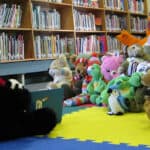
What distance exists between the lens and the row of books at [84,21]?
10.5 ft

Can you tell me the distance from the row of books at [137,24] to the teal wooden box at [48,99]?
2862 millimetres

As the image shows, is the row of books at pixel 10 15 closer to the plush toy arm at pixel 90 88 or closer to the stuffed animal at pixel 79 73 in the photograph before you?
the stuffed animal at pixel 79 73

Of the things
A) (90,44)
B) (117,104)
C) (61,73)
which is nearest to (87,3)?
(90,44)

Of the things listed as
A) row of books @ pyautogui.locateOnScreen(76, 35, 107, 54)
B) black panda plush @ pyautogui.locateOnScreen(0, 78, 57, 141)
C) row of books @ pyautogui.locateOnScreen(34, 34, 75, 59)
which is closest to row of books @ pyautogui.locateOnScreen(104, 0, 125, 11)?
row of books @ pyautogui.locateOnScreen(76, 35, 107, 54)

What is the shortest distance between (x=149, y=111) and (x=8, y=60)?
1459mm

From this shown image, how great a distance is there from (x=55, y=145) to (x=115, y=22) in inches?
111

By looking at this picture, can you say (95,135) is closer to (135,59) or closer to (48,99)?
(48,99)

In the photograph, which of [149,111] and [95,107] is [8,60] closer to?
[95,107]

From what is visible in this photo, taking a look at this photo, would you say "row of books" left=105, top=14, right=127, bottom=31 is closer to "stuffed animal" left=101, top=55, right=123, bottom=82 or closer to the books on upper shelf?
the books on upper shelf

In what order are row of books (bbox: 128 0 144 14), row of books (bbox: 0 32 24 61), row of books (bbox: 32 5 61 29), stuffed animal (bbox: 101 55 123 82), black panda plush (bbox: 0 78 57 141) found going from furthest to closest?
row of books (bbox: 128 0 144 14), row of books (bbox: 32 5 61 29), row of books (bbox: 0 32 24 61), stuffed animal (bbox: 101 55 123 82), black panda plush (bbox: 0 78 57 141)

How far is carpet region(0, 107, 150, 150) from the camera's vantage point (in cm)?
114

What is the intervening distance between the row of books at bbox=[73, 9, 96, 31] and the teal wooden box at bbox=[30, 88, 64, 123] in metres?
1.79

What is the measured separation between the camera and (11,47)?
2525 mm

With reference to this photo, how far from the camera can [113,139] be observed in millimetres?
1191
